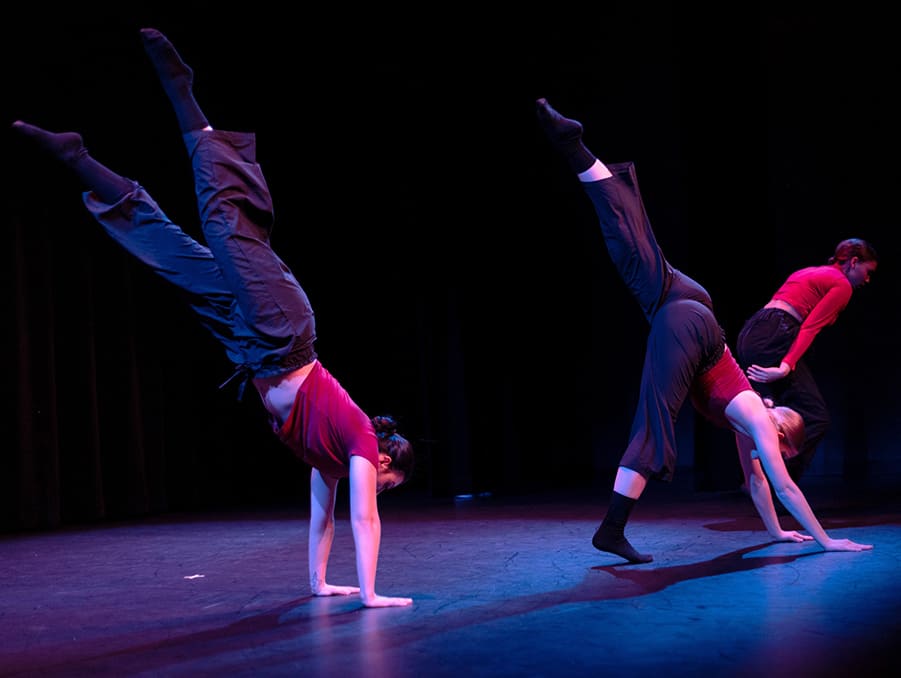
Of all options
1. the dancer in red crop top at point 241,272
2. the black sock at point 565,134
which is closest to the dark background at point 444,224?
the dancer in red crop top at point 241,272

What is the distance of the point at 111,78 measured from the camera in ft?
19.5

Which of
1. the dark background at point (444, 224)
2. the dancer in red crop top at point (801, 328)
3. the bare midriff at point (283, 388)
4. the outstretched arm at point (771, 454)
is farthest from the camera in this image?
the dark background at point (444, 224)

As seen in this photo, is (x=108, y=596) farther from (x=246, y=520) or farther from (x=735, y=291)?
(x=735, y=291)

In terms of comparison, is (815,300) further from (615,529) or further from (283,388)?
(283,388)

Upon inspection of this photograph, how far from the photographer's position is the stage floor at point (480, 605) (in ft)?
7.61

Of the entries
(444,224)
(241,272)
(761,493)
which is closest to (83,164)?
(241,272)

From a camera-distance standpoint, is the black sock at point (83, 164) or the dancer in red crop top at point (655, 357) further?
the dancer in red crop top at point (655, 357)

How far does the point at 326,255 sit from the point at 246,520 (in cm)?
254

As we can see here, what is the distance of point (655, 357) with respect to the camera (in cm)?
361

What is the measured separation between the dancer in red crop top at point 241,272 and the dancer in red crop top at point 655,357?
988 mm

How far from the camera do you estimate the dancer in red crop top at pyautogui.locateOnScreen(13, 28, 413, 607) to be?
3.10 metres

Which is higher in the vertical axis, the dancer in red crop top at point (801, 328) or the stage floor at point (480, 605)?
the dancer in red crop top at point (801, 328)

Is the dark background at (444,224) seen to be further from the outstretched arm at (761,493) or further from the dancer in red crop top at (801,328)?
the outstretched arm at (761,493)

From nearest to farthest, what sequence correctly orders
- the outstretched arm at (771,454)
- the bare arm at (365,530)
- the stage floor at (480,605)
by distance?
the stage floor at (480,605) < the bare arm at (365,530) < the outstretched arm at (771,454)
